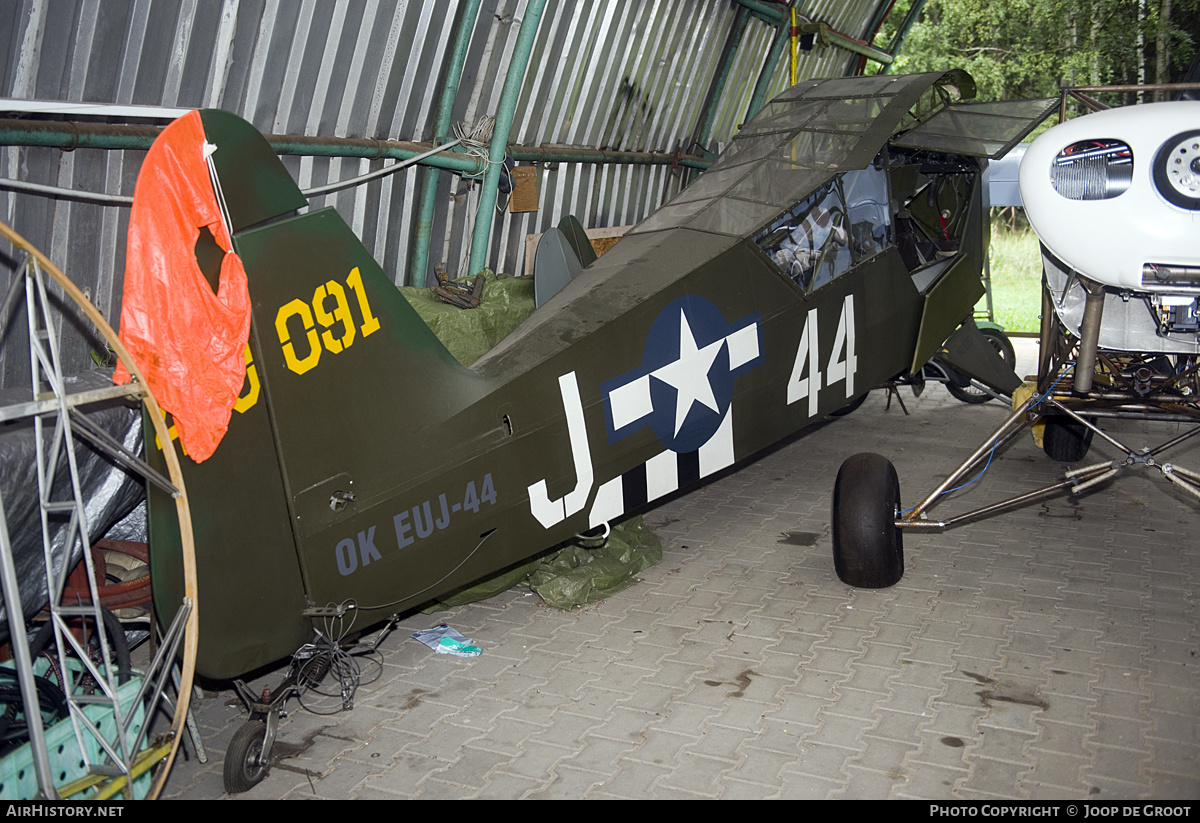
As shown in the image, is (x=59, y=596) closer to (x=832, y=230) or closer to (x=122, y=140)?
(x=122, y=140)

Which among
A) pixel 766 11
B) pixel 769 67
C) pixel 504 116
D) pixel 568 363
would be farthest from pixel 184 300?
pixel 769 67

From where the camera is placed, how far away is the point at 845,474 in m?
5.24

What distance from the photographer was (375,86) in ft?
20.6

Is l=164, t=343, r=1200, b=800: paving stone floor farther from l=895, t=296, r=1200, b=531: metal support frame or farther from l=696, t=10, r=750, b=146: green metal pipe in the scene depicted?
l=696, t=10, r=750, b=146: green metal pipe

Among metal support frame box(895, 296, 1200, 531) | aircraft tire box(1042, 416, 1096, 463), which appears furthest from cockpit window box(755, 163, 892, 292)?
aircraft tire box(1042, 416, 1096, 463)

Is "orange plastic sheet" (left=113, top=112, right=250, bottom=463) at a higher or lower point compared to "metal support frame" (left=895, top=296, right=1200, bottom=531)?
higher

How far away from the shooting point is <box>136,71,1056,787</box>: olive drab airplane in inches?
127

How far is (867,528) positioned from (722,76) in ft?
24.2

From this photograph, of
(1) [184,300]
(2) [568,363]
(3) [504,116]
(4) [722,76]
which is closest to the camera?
(1) [184,300]

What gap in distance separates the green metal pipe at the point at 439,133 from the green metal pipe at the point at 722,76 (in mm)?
4730

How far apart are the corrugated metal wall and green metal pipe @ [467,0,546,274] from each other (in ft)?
0.98

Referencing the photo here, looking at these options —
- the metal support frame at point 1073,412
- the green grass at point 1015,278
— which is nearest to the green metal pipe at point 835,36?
the green grass at point 1015,278

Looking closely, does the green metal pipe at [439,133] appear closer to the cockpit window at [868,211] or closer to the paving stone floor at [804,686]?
the paving stone floor at [804,686]
